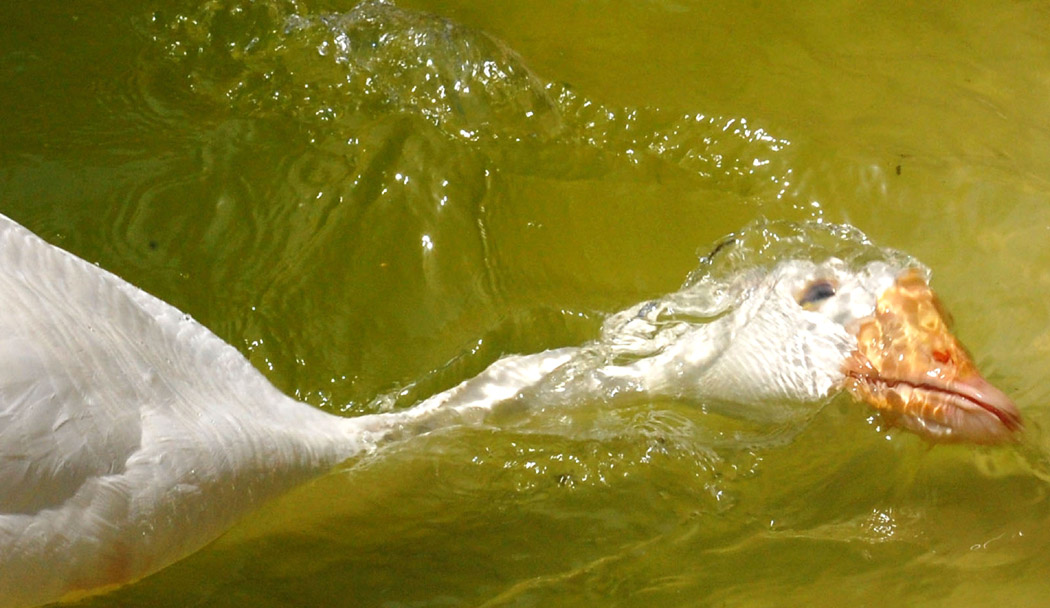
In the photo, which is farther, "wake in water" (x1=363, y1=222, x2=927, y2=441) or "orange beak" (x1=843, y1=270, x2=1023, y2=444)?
"wake in water" (x1=363, y1=222, x2=927, y2=441)

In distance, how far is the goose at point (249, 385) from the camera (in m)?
1.07

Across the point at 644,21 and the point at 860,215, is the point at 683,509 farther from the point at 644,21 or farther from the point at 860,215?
the point at 644,21

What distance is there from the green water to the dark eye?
0.65 ft

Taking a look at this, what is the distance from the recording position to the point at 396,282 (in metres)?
2.12

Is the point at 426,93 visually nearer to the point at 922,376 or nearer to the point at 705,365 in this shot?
the point at 705,365

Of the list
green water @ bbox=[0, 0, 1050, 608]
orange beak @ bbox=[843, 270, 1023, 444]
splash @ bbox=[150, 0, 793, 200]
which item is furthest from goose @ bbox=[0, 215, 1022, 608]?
splash @ bbox=[150, 0, 793, 200]

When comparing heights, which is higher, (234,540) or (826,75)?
(826,75)

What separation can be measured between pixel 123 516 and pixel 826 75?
6.29ft

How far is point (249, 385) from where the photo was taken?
1434 millimetres

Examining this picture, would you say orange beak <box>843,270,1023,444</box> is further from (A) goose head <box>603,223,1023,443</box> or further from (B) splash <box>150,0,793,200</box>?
(B) splash <box>150,0,793,200</box>

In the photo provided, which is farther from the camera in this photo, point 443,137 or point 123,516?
point 443,137

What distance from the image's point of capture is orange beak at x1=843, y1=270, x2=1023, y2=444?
1343 mm

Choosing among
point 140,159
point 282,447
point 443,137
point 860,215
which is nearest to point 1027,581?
point 860,215

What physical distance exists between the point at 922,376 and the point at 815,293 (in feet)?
0.91
